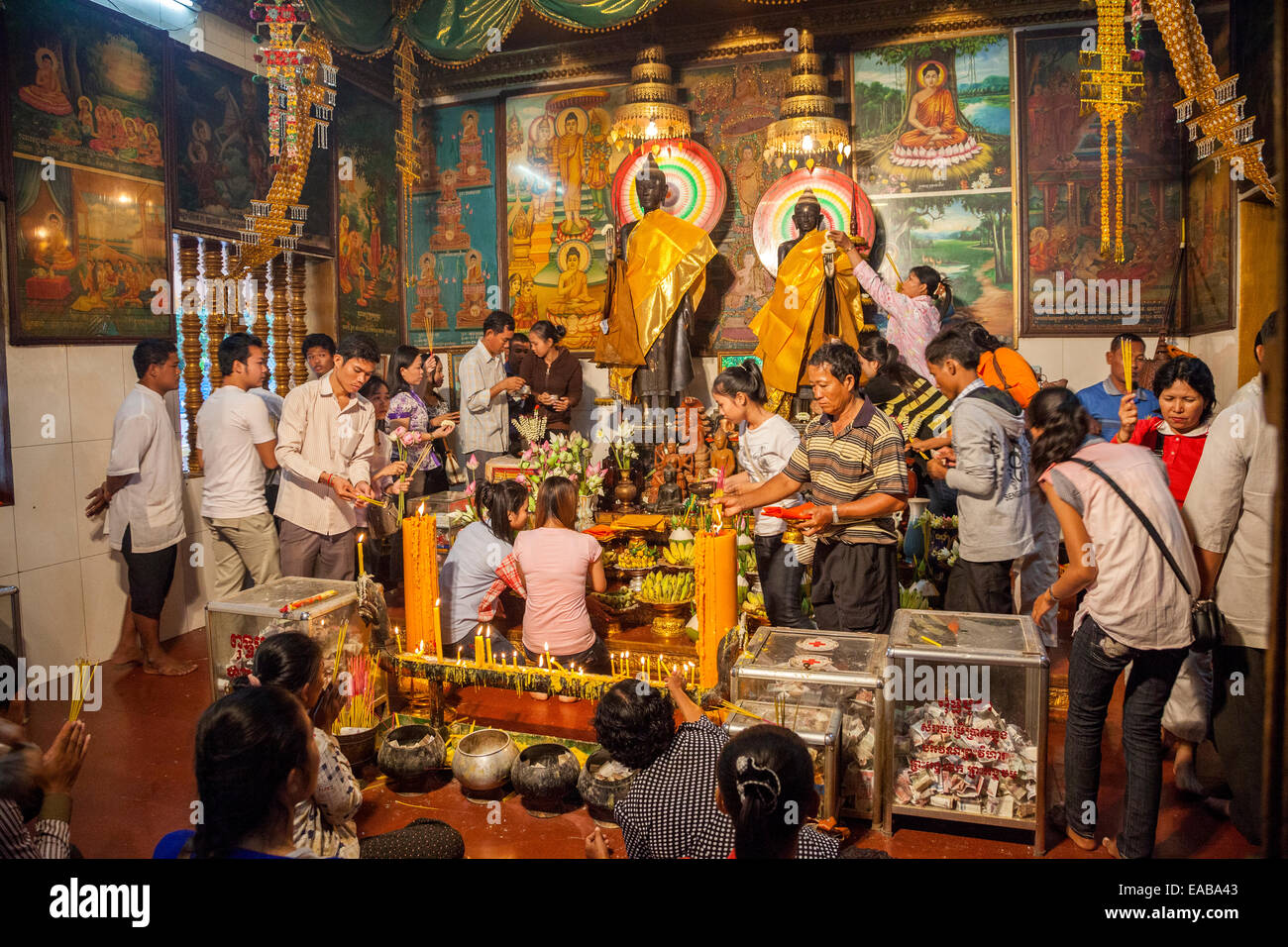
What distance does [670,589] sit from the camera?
5.07m

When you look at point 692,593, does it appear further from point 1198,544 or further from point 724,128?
point 724,128

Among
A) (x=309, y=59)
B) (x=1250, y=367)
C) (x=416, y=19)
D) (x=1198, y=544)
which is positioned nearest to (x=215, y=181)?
(x=309, y=59)

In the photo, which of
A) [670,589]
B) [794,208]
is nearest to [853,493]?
[670,589]

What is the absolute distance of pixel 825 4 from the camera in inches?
292

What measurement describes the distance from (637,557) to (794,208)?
3747 millimetres

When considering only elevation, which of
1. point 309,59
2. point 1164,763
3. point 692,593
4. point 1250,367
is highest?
point 309,59

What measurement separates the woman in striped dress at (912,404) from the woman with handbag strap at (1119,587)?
2.47 meters

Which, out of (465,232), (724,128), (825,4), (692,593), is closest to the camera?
(692,593)

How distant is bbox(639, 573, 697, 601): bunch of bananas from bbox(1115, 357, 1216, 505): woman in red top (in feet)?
8.32

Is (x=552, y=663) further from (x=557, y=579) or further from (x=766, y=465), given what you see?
(x=766, y=465)

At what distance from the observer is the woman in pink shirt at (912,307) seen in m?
6.62

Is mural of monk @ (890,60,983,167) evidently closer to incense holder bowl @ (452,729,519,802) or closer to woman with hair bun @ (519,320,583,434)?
woman with hair bun @ (519,320,583,434)

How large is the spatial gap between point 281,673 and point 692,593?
2.77m

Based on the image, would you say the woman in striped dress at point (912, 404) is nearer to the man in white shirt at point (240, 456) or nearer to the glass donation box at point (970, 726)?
the glass donation box at point (970, 726)
